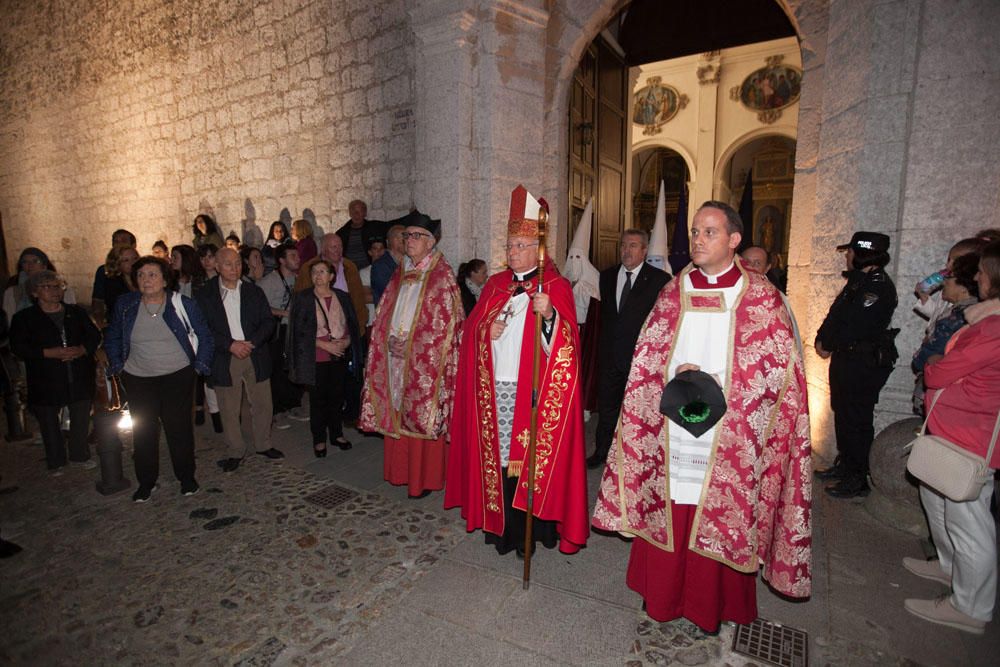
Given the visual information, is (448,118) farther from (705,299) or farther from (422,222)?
(705,299)

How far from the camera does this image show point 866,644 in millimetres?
2400

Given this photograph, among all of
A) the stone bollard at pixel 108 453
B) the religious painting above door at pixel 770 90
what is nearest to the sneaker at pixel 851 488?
the stone bollard at pixel 108 453

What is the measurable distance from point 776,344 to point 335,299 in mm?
3544

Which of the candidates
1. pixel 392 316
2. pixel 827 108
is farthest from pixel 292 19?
pixel 827 108

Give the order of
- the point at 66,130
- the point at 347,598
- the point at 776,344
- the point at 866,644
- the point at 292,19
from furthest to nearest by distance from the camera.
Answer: the point at 66,130, the point at 292,19, the point at 347,598, the point at 866,644, the point at 776,344

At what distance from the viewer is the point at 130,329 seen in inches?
146

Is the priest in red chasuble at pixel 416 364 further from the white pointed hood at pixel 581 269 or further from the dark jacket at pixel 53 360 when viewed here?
the dark jacket at pixel 53 360

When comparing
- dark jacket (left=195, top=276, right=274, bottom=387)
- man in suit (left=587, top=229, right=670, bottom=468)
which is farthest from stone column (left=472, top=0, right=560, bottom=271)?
dark jacket (left=195, top=276, right=274, bottom=387)

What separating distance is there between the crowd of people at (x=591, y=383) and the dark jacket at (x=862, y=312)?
2 centimetres

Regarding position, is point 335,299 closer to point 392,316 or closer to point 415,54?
point 392,316

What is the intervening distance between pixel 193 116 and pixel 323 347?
6.95 metres

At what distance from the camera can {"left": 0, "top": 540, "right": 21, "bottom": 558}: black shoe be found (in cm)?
308

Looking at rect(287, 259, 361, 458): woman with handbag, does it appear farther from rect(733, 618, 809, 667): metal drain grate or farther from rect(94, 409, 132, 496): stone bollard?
rect(733, 618, 809, 667): metal drain grate

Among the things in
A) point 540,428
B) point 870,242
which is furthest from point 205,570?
point 870,242
